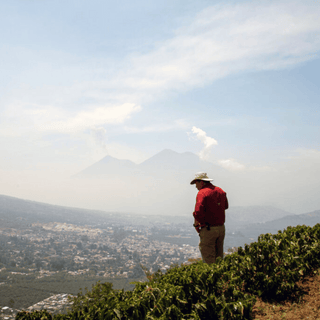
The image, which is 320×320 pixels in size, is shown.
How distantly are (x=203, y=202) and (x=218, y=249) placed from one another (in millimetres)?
1395

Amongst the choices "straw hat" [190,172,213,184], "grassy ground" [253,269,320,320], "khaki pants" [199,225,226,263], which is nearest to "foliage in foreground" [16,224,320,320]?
"grassy ground" [253,269,320,320]

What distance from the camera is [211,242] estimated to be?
6559mm

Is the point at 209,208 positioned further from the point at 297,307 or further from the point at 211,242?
the point at 297,307

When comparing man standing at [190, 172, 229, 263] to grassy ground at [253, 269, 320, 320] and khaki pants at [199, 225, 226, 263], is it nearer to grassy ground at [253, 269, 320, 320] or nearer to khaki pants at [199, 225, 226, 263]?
khaki pants at [199, 225, 226, 263]

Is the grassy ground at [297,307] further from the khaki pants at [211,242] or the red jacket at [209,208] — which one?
the red jacket at [209,208]

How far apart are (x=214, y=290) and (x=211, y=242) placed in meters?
2.48

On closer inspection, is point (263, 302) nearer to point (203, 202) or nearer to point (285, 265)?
point (285, 265)

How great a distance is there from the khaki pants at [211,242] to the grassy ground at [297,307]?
217 cm

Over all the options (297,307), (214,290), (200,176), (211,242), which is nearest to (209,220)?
(211,242)

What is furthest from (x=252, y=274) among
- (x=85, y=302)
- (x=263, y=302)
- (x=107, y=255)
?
(x=107, y=255)

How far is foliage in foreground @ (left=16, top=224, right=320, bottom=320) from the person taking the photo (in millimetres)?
3637

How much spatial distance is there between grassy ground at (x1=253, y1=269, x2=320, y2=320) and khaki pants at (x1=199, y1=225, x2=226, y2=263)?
85.3 inches

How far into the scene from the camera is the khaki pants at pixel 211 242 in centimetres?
651

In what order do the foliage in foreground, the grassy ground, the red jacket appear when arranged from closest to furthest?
the foliage in foreground < the grassy ground < the red jacket
